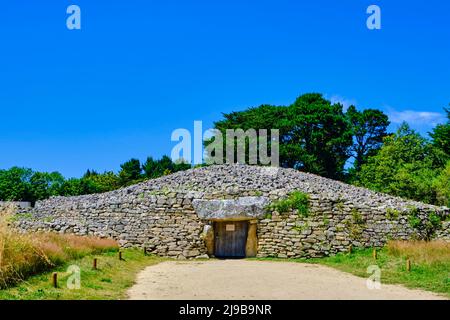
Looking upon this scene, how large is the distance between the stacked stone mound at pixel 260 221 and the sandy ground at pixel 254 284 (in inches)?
98.3

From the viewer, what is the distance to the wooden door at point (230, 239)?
65.2 feet

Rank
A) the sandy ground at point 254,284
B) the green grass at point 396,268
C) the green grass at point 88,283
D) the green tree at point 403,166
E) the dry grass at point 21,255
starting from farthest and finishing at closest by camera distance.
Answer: the green tree at point 403,166 → the green grass at point 396,268 → the sandy ground at point 254,284 → the dry grass at point 21,255 → the green grass at point 88,283

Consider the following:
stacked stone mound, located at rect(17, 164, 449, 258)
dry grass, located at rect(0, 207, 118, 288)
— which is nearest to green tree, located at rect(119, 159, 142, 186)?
stacked stone mound, located at rect(17, 164, 449, 258)

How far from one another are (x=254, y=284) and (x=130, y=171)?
3480 centimetres

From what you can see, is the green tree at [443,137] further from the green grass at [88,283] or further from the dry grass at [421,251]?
the green grass at [88,283]

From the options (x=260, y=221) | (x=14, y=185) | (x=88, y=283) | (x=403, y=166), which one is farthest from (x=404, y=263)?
(x=14, y=185)

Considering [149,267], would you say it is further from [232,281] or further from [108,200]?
[108,200]

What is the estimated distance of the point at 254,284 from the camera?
11812 millimetres

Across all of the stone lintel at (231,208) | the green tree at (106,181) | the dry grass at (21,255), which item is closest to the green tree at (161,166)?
the green tree at (106,181)

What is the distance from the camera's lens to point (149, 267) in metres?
15.8

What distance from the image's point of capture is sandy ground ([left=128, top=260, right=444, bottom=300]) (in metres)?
10.2

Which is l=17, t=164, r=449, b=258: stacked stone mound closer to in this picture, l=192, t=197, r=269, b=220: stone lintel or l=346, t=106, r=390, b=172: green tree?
l=192, t=197, r=269, b=220: stone lintel

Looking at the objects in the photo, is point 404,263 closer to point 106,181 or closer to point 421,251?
point 421,251

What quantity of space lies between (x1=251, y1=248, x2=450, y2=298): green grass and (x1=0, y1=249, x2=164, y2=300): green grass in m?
6.75
